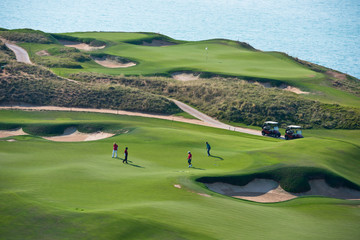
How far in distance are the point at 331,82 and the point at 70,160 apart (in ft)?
217

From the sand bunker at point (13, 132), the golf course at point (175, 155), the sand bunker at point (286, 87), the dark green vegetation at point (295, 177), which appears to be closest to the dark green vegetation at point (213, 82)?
the golf course at point (175, 155)

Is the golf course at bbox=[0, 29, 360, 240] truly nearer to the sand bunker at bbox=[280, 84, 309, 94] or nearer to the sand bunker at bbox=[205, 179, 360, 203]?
the sand bunker at bbox=[205, 179, 360, 203]

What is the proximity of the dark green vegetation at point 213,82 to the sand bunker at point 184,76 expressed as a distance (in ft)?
3.28

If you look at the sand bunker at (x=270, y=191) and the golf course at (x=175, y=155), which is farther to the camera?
the sand bunker at (x=270, y=191)

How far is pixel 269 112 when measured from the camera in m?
67.4

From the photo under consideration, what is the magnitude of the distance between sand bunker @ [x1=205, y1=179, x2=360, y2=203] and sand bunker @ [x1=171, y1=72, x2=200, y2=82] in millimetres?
55976

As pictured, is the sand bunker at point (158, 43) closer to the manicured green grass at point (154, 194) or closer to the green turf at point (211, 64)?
the green turf at point (211, 64)

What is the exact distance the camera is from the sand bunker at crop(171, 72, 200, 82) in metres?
87.7

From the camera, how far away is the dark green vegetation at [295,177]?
32244mm

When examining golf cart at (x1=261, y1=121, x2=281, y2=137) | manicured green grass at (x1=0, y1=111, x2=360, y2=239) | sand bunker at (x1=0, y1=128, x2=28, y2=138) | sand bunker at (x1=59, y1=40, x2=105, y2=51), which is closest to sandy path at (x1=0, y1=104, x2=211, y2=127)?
golf cart at (x1=261, y1=121, x2=281, y2=137)

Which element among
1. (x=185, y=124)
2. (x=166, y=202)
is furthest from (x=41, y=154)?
(x=185, y=124)

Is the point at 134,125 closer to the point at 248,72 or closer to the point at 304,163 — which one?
the point at 304,163

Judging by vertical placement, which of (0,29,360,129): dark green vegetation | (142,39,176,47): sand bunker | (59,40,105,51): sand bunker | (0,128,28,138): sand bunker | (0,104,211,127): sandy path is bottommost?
(0,128,28,138): sand bunker

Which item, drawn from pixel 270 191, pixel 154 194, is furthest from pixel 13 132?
pixel 270 191
